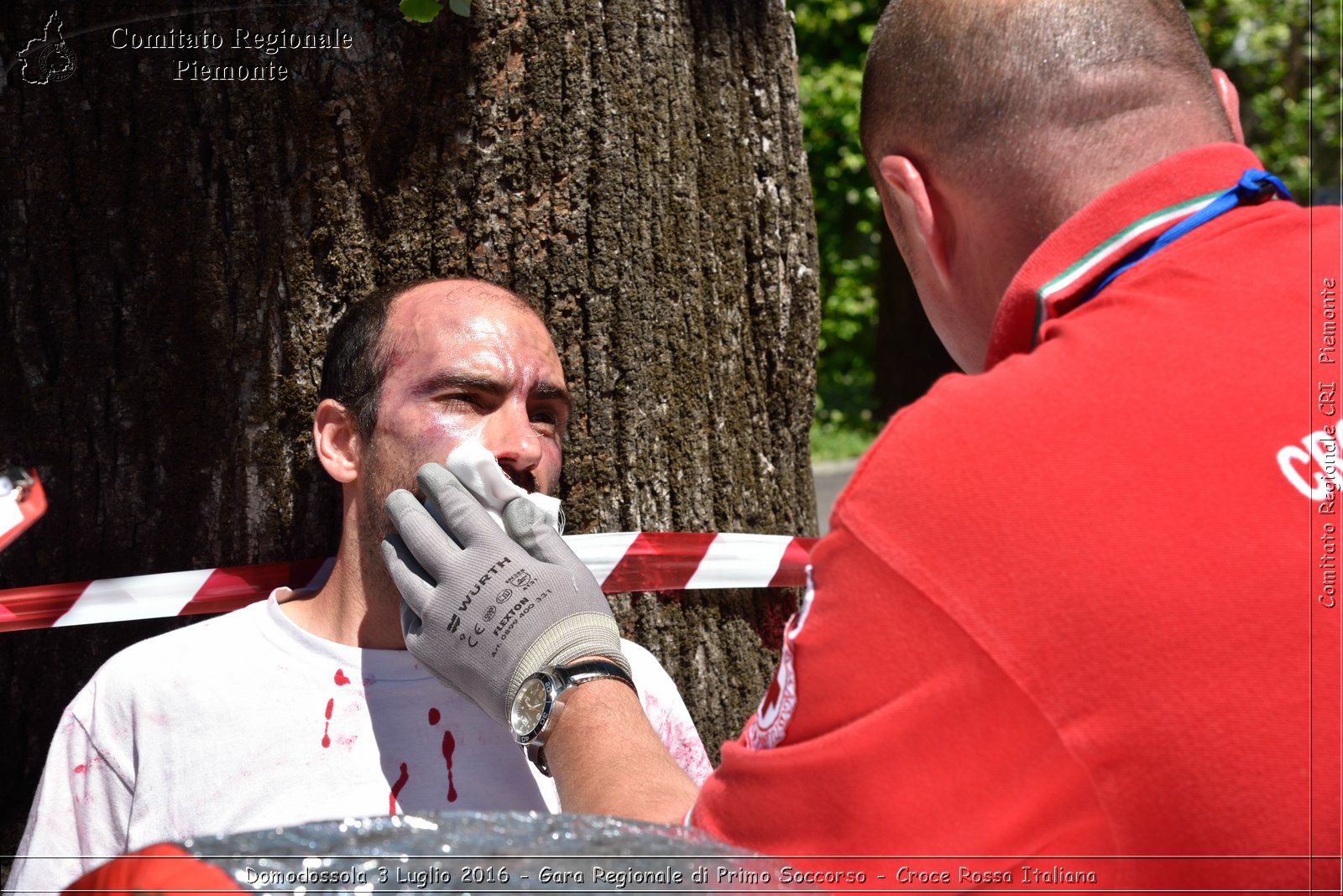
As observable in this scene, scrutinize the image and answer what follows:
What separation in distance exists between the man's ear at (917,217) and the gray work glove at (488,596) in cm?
85

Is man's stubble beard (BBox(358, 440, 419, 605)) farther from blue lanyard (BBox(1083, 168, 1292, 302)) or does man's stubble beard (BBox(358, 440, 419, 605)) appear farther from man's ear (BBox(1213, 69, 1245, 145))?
man's ear (BBox(1213, 69, 1245, 145))

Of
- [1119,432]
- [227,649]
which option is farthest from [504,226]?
[1119,432]

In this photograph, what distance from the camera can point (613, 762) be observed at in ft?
6.05

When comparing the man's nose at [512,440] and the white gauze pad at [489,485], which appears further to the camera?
the man's nose at [512,440]

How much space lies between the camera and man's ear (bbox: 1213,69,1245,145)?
5.64 feet

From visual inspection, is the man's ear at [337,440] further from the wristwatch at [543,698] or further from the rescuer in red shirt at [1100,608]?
the rescuer in red shirt at [1100,608]

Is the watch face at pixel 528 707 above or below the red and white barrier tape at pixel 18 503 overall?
below

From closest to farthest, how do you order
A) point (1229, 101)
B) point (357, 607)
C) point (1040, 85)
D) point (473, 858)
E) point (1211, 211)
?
point (473, 858) < point (1211, 211) < point (1040, 85) < point (1229, 101) < point (357, 607)

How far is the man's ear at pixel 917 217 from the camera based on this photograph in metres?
1.74

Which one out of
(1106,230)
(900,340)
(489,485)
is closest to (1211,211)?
(1106,230)

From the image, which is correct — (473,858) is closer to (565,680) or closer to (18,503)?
(565,680)

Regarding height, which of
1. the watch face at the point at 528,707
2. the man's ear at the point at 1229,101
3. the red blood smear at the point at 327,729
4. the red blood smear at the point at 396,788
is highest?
the man's ear at the point at 1229,101

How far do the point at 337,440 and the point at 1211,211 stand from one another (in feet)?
6.15

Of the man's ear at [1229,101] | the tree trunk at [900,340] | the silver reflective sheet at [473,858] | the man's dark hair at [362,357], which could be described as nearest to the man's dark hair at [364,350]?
the man's dark hair at [362,357]
